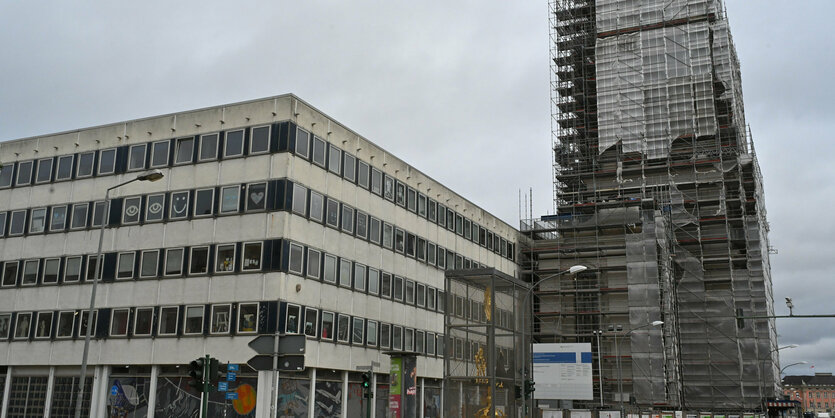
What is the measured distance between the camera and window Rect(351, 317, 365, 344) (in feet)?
131

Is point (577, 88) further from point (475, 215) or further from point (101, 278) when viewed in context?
point (101, 278)

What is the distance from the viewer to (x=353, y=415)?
40.1 m

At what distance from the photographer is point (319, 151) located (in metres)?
39.0

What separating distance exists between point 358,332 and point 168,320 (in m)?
9.39

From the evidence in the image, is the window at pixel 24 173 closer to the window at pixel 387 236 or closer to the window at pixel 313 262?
the window at pixel 313 262

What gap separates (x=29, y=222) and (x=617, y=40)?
4854 centimetres

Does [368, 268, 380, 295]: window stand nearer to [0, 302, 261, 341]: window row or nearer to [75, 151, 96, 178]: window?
[0, 302, 261, 341]: window row

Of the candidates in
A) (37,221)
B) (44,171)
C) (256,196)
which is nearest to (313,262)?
(256,196)

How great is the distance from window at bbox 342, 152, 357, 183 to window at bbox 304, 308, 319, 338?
775cm

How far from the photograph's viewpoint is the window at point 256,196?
3628 cm

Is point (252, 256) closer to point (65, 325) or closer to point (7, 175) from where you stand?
point (65, 325)

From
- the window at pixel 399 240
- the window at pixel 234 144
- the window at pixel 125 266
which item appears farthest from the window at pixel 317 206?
the window at pixel 125 266

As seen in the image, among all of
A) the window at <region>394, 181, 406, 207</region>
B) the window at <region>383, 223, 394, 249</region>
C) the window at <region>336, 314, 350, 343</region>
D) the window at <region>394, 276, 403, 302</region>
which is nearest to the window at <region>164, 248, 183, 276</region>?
the window at <region>336, 314, 350, 343</region>

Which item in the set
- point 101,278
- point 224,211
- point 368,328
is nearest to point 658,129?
point 368,328
